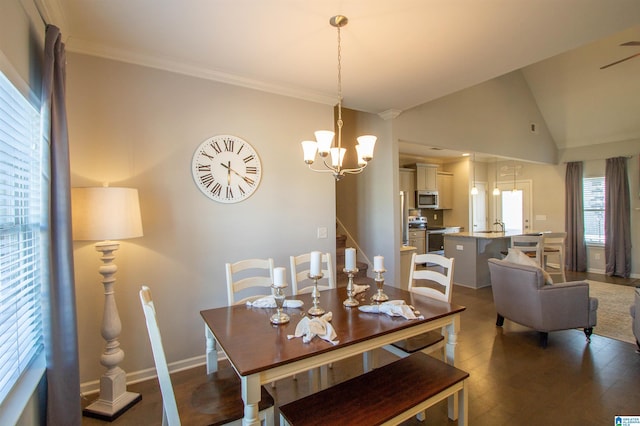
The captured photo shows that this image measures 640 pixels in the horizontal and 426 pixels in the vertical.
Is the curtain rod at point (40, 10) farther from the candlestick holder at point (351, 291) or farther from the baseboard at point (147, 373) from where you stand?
the baseboard at point (147, 373)

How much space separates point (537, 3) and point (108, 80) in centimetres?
322

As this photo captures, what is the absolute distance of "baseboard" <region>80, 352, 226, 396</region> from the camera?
2457 mm

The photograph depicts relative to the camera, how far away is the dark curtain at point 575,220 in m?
6.76

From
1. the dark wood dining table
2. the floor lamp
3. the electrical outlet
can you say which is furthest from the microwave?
the floor lamp

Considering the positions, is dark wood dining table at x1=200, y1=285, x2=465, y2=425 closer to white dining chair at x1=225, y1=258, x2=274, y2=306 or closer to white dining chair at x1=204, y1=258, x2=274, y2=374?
white dining chair at x1=204, y1=258, x2=274, y2=374

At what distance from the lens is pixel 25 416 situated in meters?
1.48

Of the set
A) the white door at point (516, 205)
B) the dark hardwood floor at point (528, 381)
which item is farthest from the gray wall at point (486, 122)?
the dark hardwood floor at point (528, 381)

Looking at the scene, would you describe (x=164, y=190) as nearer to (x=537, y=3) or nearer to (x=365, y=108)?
(x=365, y=108)

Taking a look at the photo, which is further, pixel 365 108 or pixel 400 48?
pixel 365 108

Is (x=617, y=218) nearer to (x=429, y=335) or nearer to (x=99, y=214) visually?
(x=429, y=335)

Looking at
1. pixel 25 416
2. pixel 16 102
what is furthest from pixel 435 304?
pixel 16 102

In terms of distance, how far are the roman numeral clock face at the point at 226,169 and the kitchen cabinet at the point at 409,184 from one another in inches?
201

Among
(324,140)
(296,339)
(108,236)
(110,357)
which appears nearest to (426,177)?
(324,140)

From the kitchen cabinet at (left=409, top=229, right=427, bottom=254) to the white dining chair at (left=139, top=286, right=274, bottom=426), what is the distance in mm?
6293
